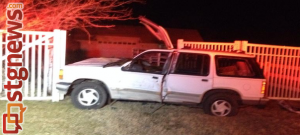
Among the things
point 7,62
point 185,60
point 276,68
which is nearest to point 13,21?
point 7,62

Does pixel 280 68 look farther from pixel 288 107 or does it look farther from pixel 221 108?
pixel 221 108

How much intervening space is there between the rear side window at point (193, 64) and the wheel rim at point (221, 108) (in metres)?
0.73

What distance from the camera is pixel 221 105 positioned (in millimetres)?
7961

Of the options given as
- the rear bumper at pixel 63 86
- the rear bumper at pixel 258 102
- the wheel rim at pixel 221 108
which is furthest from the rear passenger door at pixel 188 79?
the rear bumper at pixel 63 86

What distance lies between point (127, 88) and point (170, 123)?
1.36 m

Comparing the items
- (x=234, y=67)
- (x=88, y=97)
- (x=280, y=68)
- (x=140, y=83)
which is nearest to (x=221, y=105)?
(x=234, y=67)

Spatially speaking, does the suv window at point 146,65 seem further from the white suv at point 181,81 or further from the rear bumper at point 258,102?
Answer: the rear bumper at point 258,102

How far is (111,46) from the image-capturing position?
24.6 m

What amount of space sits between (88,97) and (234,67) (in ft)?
11.1

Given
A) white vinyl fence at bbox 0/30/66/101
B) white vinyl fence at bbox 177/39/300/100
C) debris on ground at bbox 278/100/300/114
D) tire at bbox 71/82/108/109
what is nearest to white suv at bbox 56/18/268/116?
tire at bbox 71/82/108/109

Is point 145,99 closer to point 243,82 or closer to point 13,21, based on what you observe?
point 243,82

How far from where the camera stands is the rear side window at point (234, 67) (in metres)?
7.83

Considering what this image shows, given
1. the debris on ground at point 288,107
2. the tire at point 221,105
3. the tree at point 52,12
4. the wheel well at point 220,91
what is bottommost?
the debris on ground at point 288,107

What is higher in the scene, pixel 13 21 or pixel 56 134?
pixel 13 21
